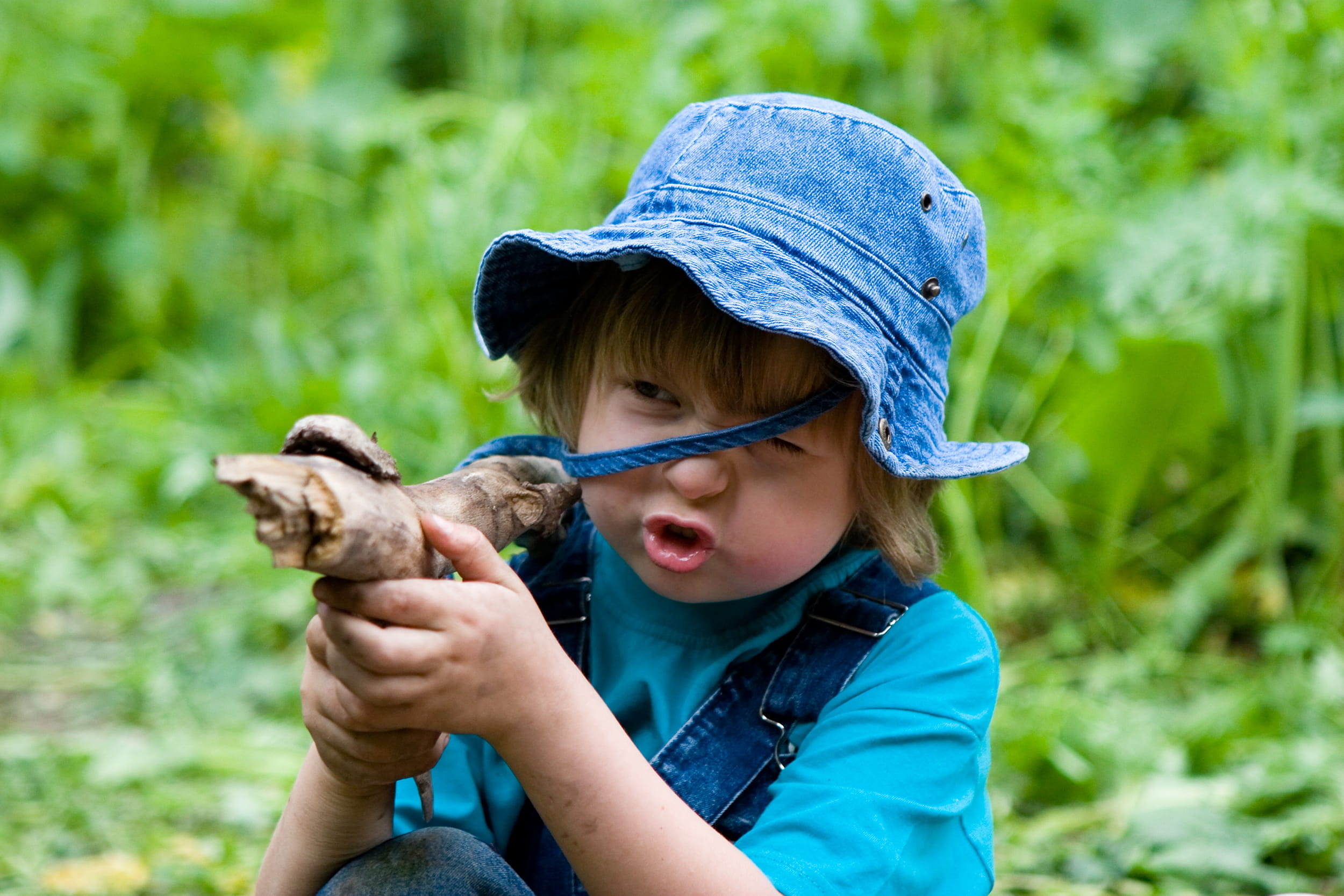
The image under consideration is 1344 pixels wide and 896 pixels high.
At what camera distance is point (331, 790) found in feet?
3.14

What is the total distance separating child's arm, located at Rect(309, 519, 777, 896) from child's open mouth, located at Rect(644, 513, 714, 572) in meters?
0.16

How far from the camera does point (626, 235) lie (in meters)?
0.97

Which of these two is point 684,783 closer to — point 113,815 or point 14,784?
point 113,815

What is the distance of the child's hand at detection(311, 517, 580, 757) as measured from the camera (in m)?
0.74

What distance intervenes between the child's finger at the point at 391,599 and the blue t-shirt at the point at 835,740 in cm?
33

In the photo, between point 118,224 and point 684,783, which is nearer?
point 684,783

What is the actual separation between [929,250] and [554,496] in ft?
1.17

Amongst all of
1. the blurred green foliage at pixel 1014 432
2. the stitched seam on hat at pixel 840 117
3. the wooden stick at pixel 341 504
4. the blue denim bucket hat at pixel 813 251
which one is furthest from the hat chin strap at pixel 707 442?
the blurred green foliage at pixel 1014 432

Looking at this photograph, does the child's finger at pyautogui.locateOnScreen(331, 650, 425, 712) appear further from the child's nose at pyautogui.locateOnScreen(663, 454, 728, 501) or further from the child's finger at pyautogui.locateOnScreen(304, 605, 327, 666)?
the child's nose at pyautogui.locateOnScreen(663, 454, 728, 501)

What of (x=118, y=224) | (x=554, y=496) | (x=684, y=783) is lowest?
(x=118, y=224)

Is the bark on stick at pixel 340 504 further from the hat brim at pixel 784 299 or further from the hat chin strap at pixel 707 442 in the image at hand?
the hat brim at pixel 784 299

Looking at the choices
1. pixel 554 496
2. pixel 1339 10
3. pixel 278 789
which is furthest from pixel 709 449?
pixel 1339 10

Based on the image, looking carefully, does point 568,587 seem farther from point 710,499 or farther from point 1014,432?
point 1014,432

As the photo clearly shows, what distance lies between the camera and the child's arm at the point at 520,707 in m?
0.75
